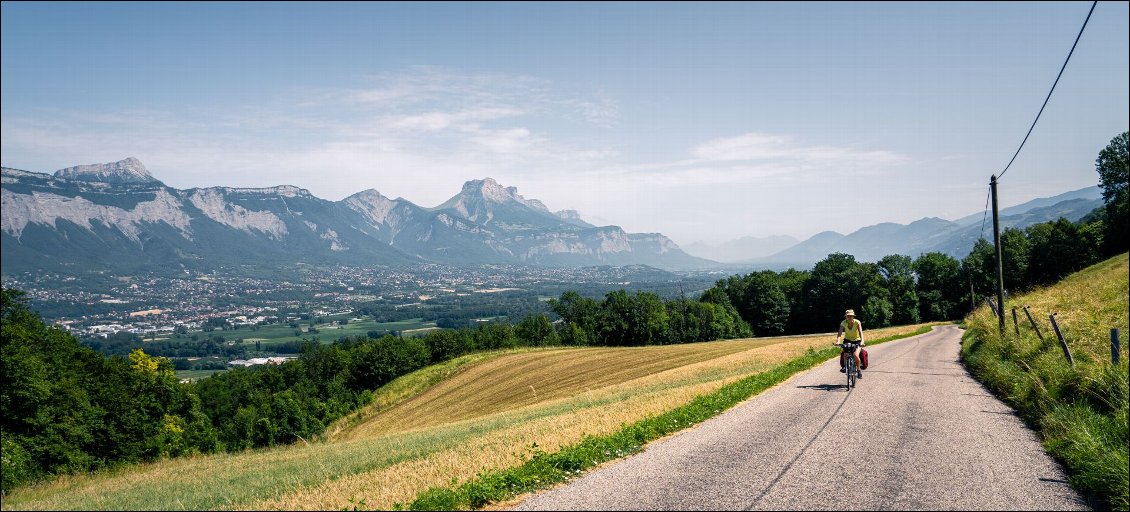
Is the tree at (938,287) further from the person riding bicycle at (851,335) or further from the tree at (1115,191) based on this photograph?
the person riding bicycle at (851,335)

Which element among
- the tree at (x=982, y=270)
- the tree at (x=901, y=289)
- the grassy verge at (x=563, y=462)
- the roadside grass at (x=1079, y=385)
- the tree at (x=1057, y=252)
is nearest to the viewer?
the roadside grass at (x=1079, y=385)

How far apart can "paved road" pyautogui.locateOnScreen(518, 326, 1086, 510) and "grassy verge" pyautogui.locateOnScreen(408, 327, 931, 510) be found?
41cm

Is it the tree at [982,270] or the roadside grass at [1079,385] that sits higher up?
the tree at [982,270]

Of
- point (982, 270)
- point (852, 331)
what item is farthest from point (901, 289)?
point (852, 331)

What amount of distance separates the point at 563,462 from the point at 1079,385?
11.1 meters

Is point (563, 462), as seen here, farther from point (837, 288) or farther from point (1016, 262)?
point (837, 288)

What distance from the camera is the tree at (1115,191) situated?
69375 mm

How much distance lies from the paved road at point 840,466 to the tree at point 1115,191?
260ft

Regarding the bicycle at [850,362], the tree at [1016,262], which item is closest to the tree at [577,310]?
the tree at [1016,262]

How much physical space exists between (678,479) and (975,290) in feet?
375

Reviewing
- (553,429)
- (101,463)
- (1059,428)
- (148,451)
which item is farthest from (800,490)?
(148,451)

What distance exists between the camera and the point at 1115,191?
251ft

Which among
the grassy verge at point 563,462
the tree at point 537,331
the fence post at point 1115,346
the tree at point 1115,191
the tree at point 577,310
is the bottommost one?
the tree at point 537,331

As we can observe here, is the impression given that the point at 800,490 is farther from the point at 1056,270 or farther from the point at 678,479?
the point at 1056,270
